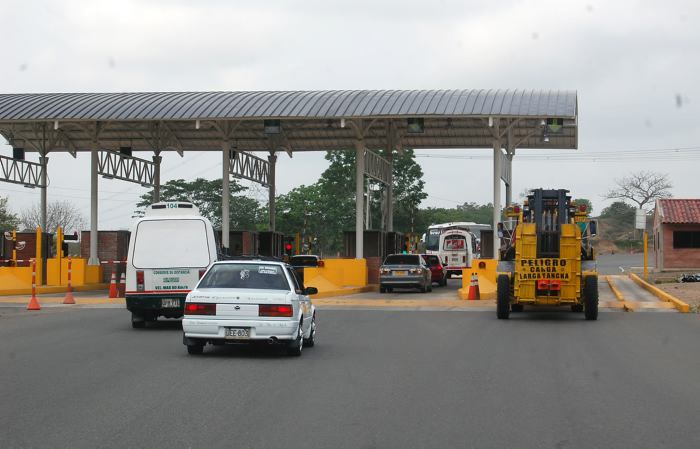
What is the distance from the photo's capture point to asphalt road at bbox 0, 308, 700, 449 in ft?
28.5

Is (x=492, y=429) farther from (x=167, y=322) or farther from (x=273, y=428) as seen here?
(x=167, y=322)

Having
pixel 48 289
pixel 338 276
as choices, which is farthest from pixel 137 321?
pixel 338 276

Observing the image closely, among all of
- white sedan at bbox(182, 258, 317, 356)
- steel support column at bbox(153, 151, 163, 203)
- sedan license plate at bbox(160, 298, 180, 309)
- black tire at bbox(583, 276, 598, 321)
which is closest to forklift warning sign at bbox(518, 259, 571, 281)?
black tire at bbox(583, 276, 598, 321)

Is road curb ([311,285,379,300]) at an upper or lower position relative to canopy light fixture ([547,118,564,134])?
lower

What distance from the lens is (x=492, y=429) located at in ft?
29.6

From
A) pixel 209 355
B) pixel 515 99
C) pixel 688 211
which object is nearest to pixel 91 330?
pixel 209 355

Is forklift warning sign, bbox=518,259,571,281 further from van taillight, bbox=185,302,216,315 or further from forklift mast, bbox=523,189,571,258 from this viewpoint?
van taillight, bbox=185,302,216,315

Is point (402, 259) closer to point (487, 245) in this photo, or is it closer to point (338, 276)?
point (338, 276)

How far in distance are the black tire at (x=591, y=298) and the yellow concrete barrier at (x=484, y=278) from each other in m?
9.13

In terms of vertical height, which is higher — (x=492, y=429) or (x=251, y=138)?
(x=251, y=138)

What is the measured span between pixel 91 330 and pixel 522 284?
32.6 ft

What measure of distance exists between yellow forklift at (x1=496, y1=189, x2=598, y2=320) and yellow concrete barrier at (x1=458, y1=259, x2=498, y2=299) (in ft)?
26.8

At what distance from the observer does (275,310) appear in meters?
14.3

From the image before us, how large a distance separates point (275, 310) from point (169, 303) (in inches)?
231
